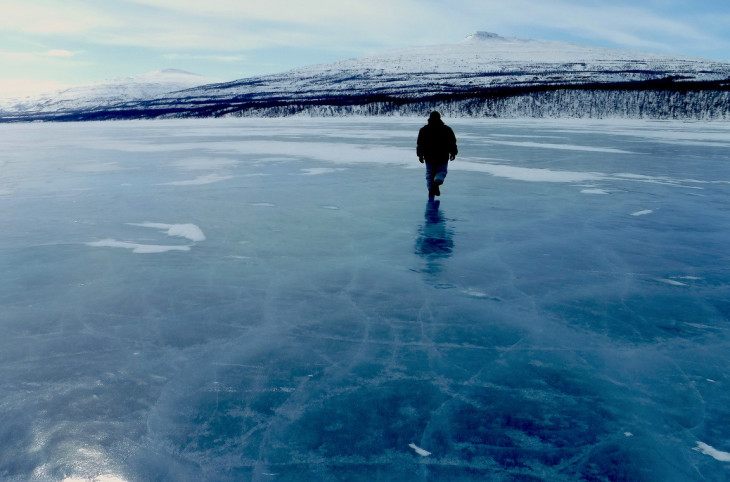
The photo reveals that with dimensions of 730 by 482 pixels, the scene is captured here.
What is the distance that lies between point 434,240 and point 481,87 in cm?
7812

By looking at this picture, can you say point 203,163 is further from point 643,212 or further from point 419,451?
point 419,451

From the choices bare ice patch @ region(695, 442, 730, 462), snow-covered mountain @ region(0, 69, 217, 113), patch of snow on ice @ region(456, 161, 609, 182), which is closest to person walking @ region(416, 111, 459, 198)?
patch of snow on ice @ region(456, 161, 609, 182)

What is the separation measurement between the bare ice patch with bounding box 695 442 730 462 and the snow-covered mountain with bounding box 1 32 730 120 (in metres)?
49.1

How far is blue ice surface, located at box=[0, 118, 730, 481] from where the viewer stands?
2375 millimetres

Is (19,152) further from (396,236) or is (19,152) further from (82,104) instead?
(82,104)

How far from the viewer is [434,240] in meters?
5.79

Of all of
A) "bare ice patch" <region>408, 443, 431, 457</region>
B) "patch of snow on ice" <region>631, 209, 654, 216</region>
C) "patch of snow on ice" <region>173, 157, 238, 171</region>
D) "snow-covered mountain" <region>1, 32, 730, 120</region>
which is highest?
"snow-covered mountain" <region>1, 32, 730, 120</region>

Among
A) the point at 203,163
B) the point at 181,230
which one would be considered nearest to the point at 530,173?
the point at 181,230

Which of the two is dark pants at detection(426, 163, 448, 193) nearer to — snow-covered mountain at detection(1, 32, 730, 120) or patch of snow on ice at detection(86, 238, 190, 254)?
patch of snow on ice at detection(86, 238, 190, 254)

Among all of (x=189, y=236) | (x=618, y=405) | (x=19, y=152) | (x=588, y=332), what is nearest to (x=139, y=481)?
(x=618, y=405)

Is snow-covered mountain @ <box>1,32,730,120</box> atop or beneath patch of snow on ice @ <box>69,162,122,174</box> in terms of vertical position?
atop

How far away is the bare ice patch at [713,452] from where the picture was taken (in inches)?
91.7

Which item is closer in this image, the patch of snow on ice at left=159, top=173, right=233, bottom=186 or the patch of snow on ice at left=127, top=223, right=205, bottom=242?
the patch of snow on ice at left=127, top=223, right=205, bottom=242

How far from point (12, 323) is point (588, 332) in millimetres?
3756
